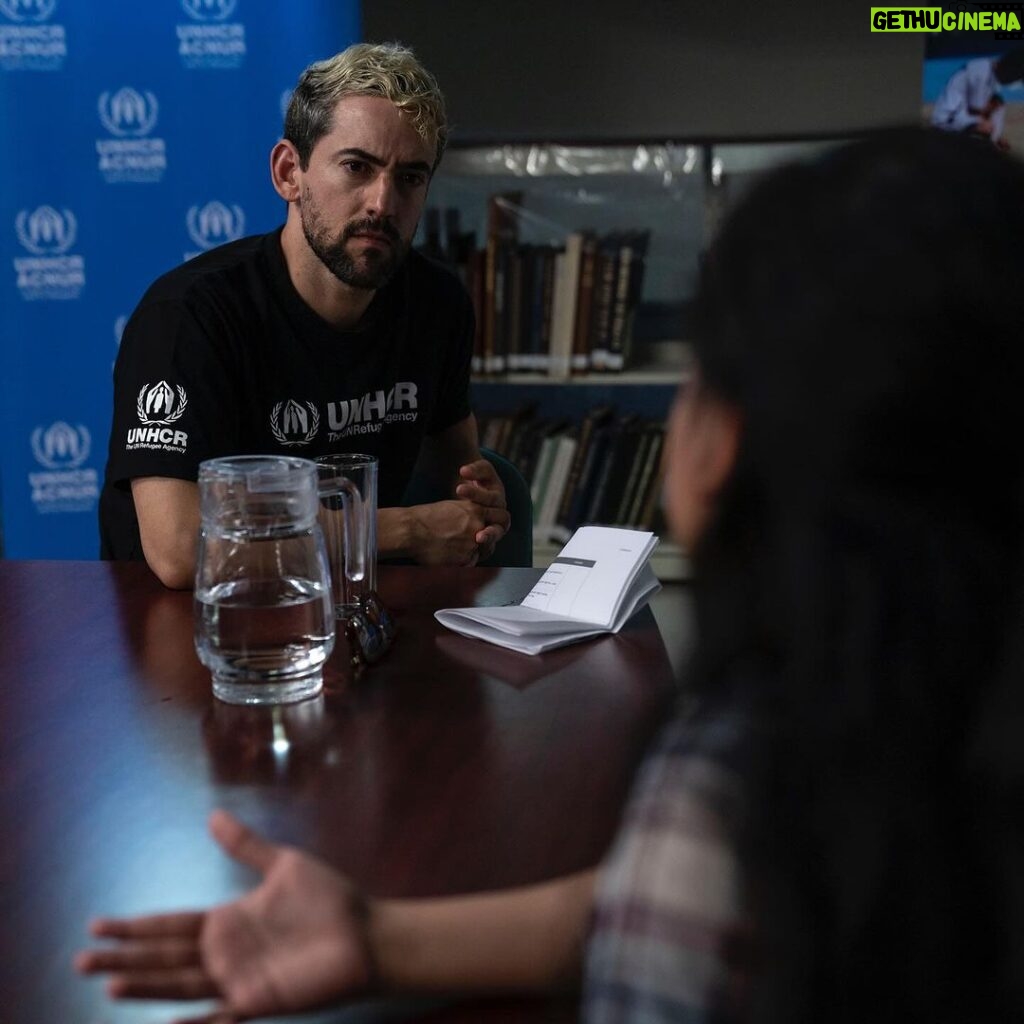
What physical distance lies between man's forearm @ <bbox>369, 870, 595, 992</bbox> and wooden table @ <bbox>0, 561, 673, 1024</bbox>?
0.01 meters

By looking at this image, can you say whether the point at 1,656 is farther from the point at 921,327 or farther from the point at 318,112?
the point at 318,112

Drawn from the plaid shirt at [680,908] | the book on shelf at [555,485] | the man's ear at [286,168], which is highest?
the man's ear at [286,168]

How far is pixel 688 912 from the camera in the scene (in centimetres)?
55

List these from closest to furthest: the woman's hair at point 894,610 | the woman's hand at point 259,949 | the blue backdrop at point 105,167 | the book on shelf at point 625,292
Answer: the woman's hair at point 894,610 < the woman's hand at point 259,949 < the blue backdrop at point 105,167 < the book on shelf at point 625,292

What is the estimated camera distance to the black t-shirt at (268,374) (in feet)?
5.98

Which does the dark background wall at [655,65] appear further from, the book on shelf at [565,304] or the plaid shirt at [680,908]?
the plaid shirt at [680,908]

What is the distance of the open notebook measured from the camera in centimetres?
130

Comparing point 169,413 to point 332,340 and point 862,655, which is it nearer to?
point 332,340

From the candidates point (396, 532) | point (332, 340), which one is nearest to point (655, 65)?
point (332, 340)

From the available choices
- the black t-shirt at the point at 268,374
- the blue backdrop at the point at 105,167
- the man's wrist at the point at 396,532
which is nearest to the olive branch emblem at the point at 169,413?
the black t-shirt at the point at 268,374

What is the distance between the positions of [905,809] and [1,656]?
3.35 feet

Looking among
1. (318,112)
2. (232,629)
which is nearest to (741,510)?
(232,629)

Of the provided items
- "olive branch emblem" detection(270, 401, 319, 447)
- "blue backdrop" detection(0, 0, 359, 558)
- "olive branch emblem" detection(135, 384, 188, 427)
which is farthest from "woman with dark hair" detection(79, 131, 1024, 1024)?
"blue backdrop" detection(0, 0, 359, 558)

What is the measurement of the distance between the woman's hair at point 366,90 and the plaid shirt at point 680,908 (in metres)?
1.73
